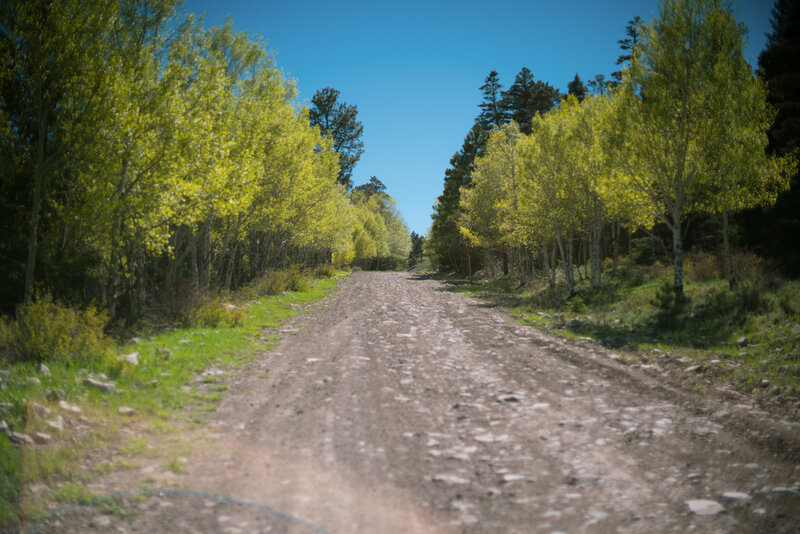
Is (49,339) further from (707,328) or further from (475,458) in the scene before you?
(707,328)

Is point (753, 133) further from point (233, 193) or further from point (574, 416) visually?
point (233, 193)

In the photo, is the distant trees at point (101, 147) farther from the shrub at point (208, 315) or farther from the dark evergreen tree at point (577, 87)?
the dark evergreen tree at point (577, 87)

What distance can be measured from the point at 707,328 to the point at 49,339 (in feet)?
55.5

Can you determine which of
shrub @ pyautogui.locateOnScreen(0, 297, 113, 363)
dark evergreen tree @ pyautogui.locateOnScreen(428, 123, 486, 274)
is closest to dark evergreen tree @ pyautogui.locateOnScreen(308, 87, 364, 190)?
dark evergreen tree @ pyautogui.locateOnScreen(428, 123, 486, 274)

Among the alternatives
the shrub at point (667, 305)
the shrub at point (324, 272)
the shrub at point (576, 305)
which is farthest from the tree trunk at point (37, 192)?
the shrub at point (324, 272)

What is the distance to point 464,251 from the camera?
59.9 m

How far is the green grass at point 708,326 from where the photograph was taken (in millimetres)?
8852

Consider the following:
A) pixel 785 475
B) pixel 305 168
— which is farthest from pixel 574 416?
pixel 305 168

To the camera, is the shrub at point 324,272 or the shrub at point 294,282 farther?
the shrub at point 324,272

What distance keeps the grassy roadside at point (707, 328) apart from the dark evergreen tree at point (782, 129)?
4.41 m

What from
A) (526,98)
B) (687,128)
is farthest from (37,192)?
(526,98)

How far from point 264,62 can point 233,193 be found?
1047cm

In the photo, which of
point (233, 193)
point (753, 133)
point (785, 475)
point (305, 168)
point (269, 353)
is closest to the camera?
point (785, 475)

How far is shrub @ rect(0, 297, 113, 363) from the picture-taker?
26.9ft
